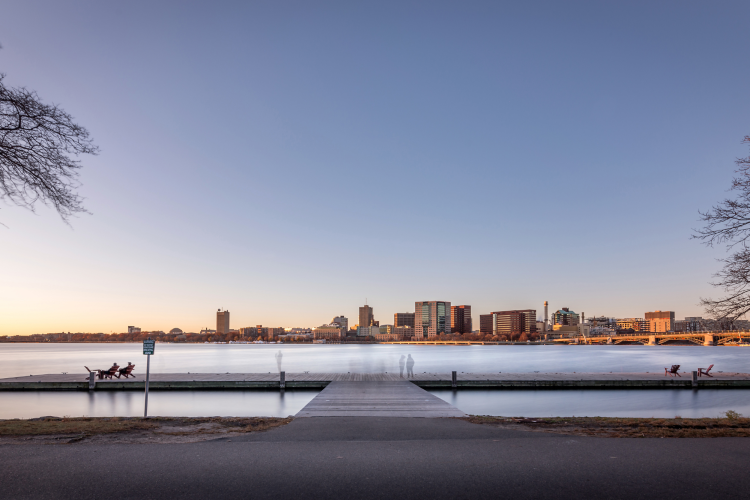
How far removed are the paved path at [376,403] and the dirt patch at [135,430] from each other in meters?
3.64

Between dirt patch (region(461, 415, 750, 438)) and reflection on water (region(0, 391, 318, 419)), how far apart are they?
1478 cm

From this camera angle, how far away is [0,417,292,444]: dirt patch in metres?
10.7

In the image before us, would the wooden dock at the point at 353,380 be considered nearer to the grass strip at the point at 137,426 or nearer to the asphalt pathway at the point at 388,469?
the grass strip at the point at 137,426

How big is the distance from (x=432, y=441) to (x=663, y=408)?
80.2 ft

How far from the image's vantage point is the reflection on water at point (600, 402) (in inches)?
1041

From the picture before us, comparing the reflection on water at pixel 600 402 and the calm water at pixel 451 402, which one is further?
the reflection on water at pixel 600 402

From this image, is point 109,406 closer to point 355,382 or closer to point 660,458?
point 355,382

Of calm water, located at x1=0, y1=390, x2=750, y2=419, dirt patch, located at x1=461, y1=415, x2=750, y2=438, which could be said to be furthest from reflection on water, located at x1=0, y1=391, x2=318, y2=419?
dirt patch, located at x1=461, y1=415, x2=750, y2=438

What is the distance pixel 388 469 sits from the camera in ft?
26.0

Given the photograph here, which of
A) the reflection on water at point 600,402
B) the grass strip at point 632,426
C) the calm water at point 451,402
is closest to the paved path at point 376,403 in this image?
the grass strip at point 632,426

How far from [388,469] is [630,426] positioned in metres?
8.22

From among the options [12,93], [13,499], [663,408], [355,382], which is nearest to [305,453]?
[13,499]

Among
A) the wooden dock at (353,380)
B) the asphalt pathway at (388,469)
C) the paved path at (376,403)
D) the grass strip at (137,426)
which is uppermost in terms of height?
the asphalt pathway at (388,469)

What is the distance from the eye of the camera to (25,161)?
10305 millimetres
